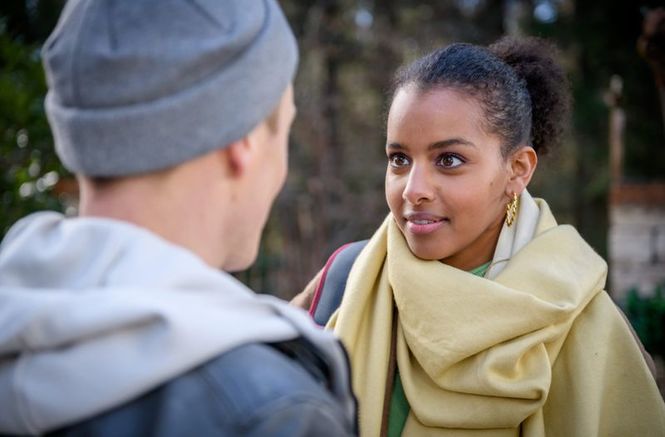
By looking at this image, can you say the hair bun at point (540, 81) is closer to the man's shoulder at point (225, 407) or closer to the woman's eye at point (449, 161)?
the woman's eye at point (449, 161)

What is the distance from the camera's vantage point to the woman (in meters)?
2.08

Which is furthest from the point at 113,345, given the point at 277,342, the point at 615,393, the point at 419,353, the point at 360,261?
the point at 615,393

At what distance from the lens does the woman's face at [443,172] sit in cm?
220

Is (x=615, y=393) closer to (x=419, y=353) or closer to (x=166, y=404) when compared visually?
(x=419, y=353)

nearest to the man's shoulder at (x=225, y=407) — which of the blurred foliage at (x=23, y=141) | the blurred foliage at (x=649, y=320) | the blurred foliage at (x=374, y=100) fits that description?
the blurred foliage at (x=23, y=141)

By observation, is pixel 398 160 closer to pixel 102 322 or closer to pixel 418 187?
pixel 418 187

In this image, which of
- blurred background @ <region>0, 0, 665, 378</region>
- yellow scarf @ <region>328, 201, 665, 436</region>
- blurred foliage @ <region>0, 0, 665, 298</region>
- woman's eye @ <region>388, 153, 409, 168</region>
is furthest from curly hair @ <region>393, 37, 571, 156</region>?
blurred foliage @ <region>0, 0, 665, 298</region>

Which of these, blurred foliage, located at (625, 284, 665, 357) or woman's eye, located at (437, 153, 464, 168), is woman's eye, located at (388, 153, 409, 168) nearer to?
woman's eye, located at (437, 153, 464, 168)

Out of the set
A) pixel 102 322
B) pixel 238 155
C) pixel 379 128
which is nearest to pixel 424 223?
pixel 238 155

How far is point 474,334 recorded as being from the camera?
2.08m

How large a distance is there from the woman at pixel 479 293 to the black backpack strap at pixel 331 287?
0.25 feet

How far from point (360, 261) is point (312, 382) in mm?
1211

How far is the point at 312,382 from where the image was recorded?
1.24 metres

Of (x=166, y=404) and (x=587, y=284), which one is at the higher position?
(x=166, y=404)
